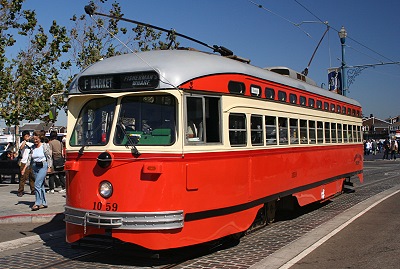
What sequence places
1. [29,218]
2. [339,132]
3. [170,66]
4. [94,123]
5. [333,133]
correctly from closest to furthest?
[170,66], [94,123], [29,218], [333,133], [339,132]

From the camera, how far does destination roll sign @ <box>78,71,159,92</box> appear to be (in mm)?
6910

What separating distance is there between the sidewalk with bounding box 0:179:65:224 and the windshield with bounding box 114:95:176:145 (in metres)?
5.27

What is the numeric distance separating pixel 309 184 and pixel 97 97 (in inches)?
217

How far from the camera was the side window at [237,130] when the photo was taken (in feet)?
25.1

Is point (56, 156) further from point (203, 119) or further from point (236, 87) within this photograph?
point (203, 119)

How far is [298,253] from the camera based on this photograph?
7617 mm

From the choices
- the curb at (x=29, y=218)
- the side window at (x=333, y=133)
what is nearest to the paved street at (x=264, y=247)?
the curb at (x=29, y=218)

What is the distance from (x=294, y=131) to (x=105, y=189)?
4.75 m

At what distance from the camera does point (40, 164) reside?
1173 cm

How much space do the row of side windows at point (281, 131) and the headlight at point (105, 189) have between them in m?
1.98

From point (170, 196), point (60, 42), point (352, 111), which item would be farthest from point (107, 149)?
point (60, 42)

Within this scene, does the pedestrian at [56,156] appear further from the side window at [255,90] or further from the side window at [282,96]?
Answer: the side window at [255,90]

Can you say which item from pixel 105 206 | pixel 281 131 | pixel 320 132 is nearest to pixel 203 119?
pixel 105 206

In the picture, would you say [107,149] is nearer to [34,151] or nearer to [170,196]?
[170,196]
